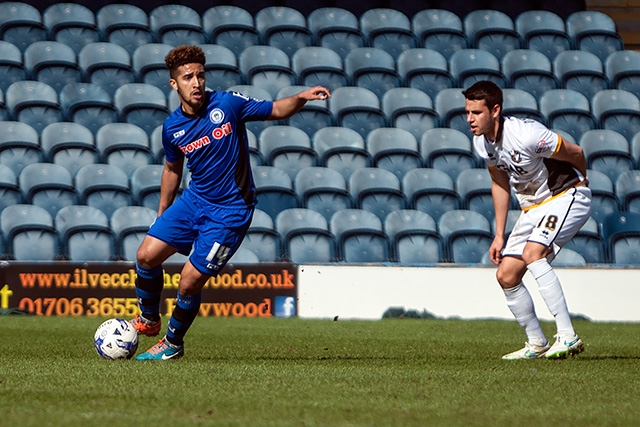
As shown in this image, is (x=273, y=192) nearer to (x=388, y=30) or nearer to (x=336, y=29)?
(x=336, y=29)

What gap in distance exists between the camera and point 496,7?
14.9 m

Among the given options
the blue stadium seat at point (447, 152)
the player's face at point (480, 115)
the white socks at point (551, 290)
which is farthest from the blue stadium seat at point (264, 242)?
the player's face at point (480, 115)

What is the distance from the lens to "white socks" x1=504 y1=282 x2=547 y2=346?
243 inches

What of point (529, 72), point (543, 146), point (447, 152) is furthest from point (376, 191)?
point (543, 146)

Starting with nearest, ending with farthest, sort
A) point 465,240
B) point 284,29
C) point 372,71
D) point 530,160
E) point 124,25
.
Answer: point 530,160 → point 465,240 → point 372,71 → point 124,25 → point 284,29

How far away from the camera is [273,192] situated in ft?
36.6

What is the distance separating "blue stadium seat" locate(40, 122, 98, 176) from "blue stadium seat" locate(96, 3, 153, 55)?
2.06 m

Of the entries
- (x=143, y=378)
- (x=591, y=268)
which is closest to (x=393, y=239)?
(x=591, y=268)

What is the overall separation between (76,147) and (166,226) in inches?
243

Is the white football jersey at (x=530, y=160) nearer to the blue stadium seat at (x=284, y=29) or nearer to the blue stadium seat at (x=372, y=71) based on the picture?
the blue stadium seat at (x=372, y=71)

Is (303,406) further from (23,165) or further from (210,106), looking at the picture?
(23,165)

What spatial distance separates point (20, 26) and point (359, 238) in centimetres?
590

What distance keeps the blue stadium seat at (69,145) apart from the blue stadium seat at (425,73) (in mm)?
4508

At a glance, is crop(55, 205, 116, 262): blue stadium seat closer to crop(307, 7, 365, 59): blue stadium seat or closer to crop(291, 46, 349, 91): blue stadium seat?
crop(291, 46, 349, 91): blue stadium seat
